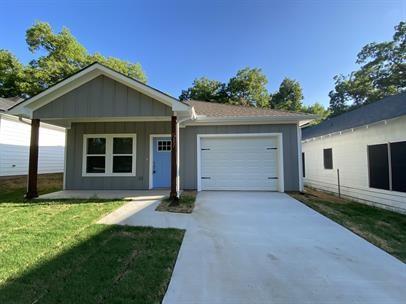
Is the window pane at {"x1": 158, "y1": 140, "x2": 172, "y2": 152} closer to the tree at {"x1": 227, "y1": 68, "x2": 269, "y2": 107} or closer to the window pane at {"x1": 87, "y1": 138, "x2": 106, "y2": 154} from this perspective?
the window pane at {"x1": 87, "y1": 138, "x2": 106, "y2": 154}

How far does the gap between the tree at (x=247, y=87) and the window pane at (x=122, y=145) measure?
75.2 feet

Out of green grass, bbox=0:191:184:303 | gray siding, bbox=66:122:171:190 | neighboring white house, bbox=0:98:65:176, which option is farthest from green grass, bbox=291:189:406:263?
neighboring white house, bbox=0:98:65:176

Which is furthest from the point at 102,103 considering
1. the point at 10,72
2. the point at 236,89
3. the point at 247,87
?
the point at 247,87

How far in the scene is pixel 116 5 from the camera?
38.5ft

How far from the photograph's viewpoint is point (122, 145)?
1045 centimetres

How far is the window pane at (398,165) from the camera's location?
25.0 ft

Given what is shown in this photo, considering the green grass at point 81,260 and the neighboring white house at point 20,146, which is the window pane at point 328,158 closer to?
the green grass at point 81,260

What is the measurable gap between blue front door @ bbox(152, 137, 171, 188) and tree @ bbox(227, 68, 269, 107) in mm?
22575

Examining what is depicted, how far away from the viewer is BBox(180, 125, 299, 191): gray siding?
976cm

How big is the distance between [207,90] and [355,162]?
2378cm

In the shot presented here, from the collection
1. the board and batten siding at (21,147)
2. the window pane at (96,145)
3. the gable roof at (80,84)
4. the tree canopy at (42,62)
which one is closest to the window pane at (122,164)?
the window pane at (96,145)

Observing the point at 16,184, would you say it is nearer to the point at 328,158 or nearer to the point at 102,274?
the point at 102,274

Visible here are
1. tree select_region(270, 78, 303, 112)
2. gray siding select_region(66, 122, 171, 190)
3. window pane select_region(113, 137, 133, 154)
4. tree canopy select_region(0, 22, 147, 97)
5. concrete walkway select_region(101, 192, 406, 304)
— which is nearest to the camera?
concrete walkway select_region(101, 192, 406, 304)

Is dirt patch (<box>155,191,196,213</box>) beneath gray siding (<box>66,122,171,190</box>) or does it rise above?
beneath
